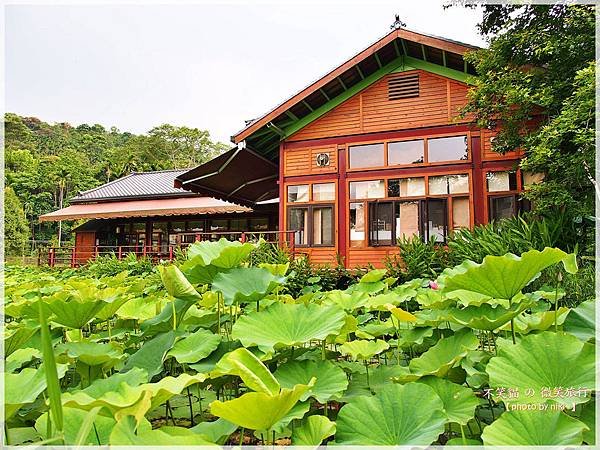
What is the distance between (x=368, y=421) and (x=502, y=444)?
24cm

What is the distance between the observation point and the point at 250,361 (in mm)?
806

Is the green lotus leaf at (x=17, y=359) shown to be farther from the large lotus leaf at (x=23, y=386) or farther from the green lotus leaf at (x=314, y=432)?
the green lotus leaf at (x=314, y=432)

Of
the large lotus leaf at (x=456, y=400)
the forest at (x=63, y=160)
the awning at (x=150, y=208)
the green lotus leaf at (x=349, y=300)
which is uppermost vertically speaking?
the forest at (x=63, y=160)

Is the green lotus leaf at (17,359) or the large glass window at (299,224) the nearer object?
the green lotus leaf at (17,359)

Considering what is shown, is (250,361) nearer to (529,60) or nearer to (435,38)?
(529,60)

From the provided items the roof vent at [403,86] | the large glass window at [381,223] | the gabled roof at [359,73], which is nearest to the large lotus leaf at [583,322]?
the gabled roof at [359,73]

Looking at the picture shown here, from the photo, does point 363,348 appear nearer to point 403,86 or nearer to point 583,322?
point 583,322

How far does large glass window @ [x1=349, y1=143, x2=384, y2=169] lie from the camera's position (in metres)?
7.96

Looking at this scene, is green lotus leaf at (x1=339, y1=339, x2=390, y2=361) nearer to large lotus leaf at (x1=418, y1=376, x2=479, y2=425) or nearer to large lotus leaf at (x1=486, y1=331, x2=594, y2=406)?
large lotus leaf at (x1=418, y1=376, x2=479, y2=425)

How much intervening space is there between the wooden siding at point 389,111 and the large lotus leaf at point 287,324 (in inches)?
261

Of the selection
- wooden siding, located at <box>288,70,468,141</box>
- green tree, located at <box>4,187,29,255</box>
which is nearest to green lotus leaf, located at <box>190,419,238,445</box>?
wooden siding, located at <box>288,70,468,141</box>

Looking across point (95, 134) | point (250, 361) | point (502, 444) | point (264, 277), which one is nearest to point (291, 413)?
point (250, 361)

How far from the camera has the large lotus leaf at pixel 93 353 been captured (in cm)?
110

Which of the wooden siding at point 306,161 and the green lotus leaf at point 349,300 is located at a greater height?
the wooden siding at point 306,161
